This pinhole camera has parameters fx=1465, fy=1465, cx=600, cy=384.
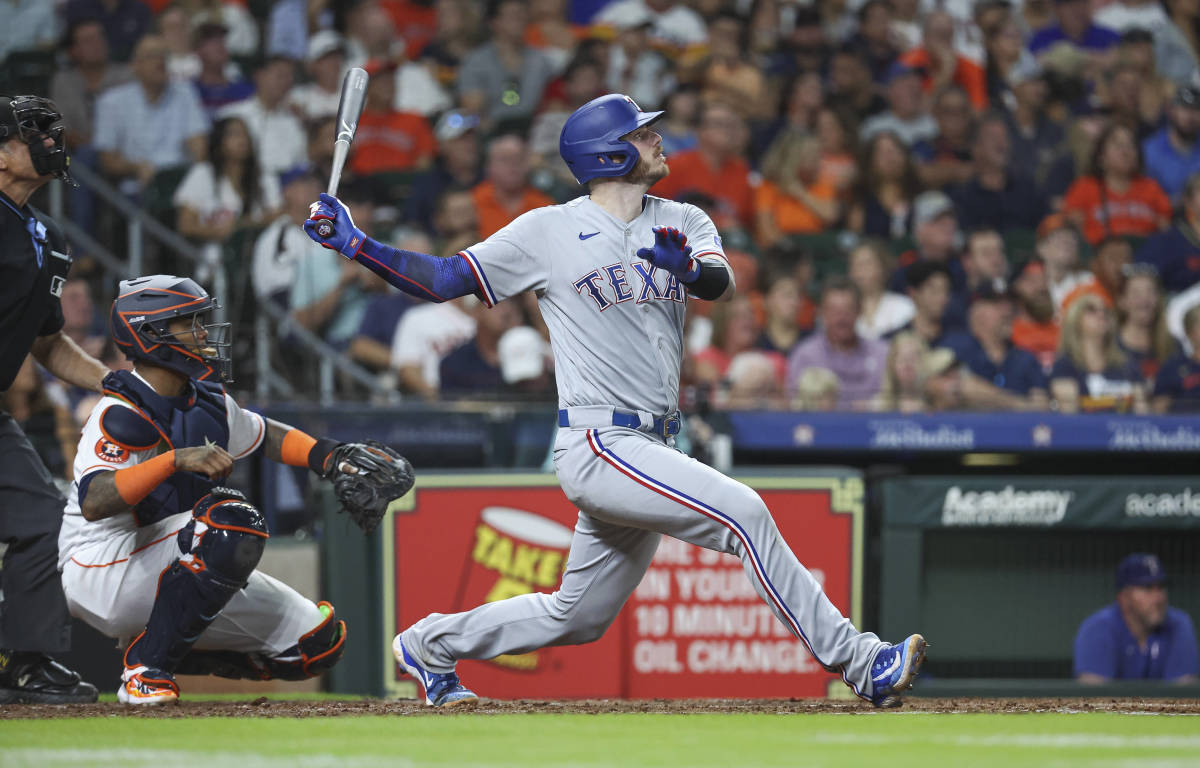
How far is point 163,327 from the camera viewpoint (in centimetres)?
444

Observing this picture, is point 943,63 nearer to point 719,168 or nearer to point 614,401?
point 719,168

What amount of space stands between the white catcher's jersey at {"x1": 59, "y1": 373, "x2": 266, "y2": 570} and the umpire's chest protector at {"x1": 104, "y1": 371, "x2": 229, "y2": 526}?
0.12 ft

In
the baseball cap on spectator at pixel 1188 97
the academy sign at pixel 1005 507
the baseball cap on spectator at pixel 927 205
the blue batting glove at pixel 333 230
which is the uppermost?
the baseball cap on spectator at pixel 1188 97

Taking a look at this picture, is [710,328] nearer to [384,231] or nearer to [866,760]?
[384,231]

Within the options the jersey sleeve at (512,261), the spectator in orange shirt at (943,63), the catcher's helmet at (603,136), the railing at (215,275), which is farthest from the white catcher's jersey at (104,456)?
the spectator in orange shirt at (943,63)

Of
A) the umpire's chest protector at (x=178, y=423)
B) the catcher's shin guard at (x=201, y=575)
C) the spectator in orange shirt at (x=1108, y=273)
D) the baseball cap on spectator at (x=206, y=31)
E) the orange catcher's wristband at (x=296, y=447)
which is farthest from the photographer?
the baseball cap on spectator at (x=206, y=31)

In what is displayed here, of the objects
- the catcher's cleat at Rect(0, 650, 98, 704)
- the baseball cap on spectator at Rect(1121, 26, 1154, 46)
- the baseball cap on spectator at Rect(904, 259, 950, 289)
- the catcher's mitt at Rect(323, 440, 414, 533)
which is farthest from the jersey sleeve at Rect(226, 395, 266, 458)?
the baseball cap on spectator at Rect(1121, 26, 1154, 46)

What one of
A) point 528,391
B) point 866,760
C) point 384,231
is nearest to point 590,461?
point 866,760

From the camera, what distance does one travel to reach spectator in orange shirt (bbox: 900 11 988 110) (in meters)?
11.0

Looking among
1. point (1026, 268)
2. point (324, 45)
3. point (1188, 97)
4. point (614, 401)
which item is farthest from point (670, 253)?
point (1188, 97)

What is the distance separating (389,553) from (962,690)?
2.84m

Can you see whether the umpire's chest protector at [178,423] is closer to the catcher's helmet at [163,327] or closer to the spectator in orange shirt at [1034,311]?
the catcher's helmet at [163,327]

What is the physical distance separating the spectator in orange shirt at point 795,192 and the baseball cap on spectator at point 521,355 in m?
Answer: 2.51

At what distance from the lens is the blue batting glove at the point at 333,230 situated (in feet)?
13.6
